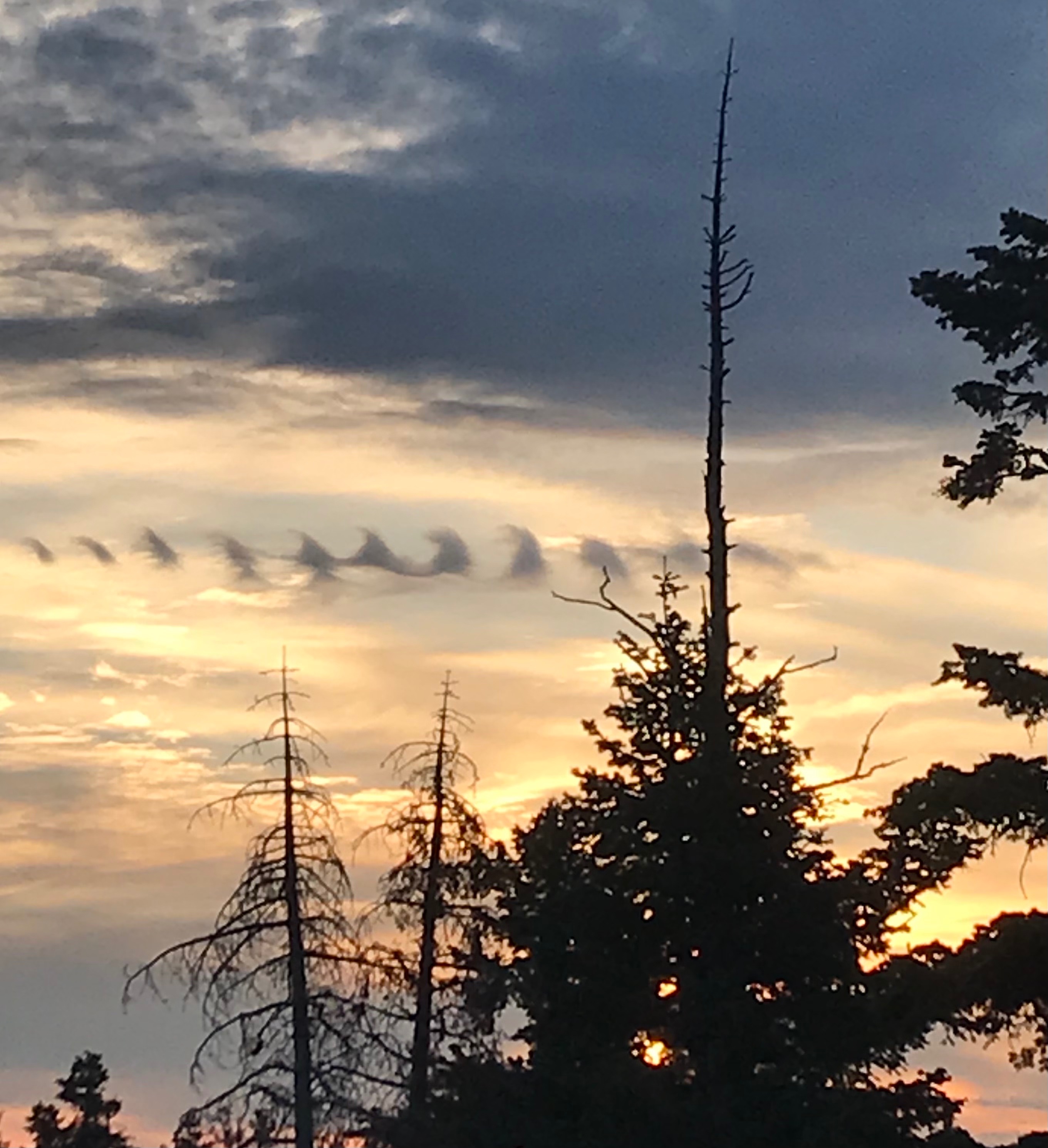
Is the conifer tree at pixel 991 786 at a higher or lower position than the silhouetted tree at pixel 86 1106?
lower

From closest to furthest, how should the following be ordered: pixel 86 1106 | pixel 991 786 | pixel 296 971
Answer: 1. pixel 991 786
2. pixel 296 971
3. pixel 86 1106

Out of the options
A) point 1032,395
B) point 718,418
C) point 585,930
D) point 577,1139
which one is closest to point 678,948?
point 585,930

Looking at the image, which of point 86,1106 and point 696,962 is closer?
point 696,962

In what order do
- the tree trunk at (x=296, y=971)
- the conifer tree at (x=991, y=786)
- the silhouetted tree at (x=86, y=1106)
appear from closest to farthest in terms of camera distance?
the conifer tree at (x=991, y=786) → the tree trunk at (x=296, y=971) → the silhouetted tree at (x=86, y=1106)

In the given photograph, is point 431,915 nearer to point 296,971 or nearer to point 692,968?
point 296,971

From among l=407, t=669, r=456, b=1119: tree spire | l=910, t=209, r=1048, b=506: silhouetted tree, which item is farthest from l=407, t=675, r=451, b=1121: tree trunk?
l=910, t=209, r=1048, b=506: silhouetted tree

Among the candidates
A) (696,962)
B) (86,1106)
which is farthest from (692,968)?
(86,1106)

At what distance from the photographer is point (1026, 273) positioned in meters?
22.2

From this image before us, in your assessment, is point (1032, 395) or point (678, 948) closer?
point (1032, 395)

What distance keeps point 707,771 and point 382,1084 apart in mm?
11545

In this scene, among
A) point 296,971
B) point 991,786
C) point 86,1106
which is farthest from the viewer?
point 86,1106

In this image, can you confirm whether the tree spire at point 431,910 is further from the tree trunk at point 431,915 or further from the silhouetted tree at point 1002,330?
the silhouetted tree at point 1002,330

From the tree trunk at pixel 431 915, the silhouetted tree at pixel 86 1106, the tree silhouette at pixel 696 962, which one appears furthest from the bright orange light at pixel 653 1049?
the silhouetted tree at pixel 86 1106

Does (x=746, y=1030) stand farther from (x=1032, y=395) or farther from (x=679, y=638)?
(x=1032, y=395)
